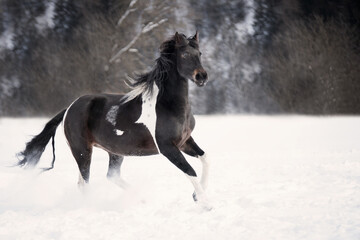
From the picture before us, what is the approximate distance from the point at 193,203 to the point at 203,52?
10706 mm

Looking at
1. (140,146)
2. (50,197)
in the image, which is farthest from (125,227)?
(50,197)

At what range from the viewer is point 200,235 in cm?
292

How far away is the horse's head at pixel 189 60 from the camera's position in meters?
3.49

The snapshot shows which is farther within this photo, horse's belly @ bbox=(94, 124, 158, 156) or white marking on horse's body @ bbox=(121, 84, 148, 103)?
white marking on horse's body @ bbox=(121, 84, 148, 103)

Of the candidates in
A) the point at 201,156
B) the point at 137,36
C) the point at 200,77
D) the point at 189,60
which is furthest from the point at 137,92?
the point at 137,36

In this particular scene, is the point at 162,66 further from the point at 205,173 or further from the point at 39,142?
the point at 39,142

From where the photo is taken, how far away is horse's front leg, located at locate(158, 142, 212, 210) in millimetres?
3529

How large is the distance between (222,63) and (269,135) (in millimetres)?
8922

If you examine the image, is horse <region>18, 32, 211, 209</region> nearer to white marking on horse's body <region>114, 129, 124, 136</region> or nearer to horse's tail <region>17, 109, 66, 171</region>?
white marking on horse's body <region>114, 129, 124, 136</region>

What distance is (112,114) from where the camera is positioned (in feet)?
13.5

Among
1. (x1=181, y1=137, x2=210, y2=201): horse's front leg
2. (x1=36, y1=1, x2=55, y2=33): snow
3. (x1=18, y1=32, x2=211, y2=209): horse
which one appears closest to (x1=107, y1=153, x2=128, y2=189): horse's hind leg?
(x1=18, y1=32, x2=211, y2=209): horse

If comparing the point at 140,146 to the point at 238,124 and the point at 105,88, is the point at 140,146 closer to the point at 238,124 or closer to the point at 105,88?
the point at 238,124

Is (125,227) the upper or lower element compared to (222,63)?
upper

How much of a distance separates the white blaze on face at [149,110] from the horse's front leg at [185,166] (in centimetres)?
16
